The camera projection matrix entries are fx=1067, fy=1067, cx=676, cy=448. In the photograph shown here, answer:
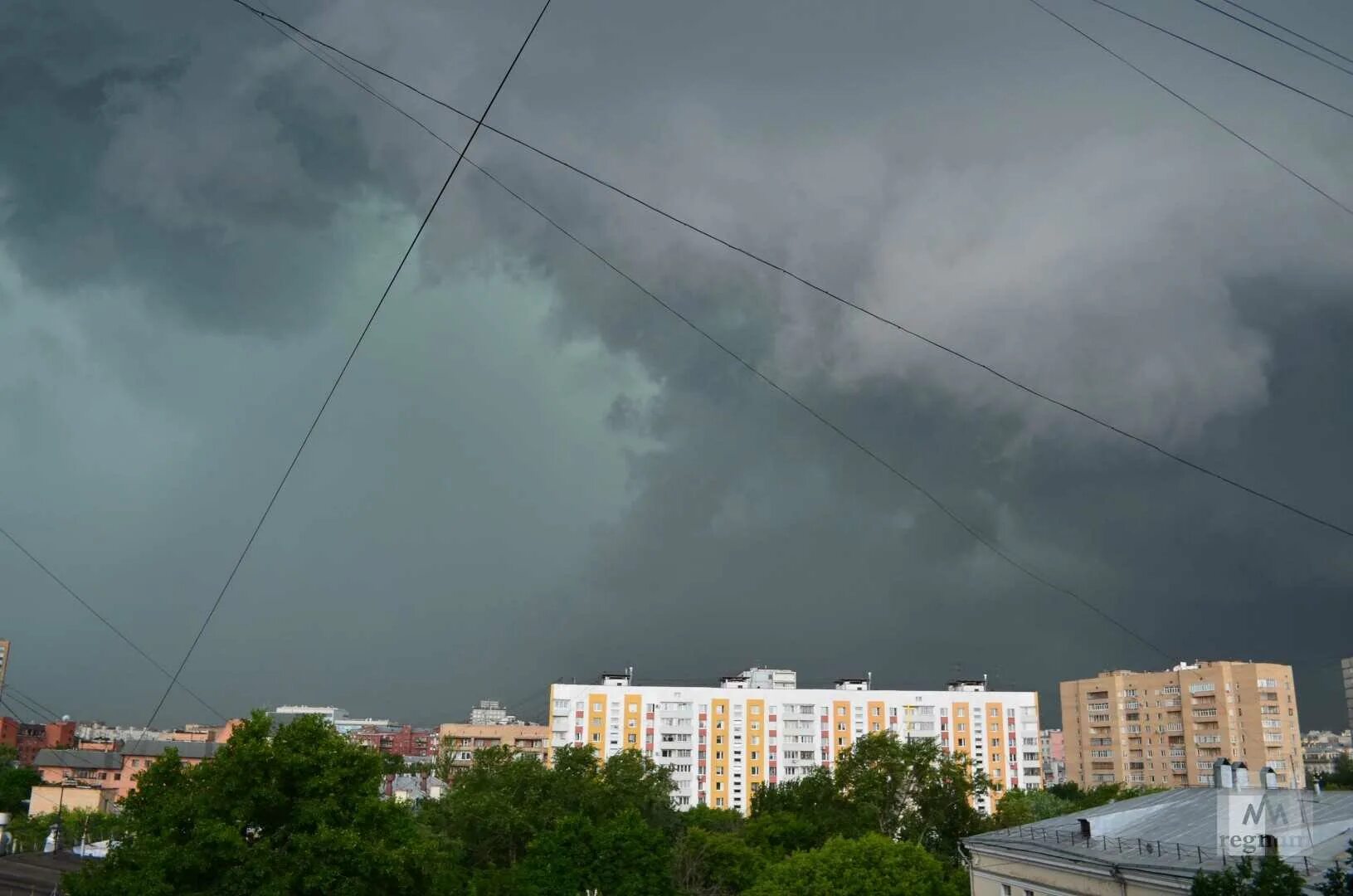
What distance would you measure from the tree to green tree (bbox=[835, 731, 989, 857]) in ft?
225

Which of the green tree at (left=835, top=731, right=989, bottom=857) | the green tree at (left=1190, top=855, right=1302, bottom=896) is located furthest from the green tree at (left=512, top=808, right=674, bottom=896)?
the green tree at (left=1190, top=855, right=1302, bottom=896)

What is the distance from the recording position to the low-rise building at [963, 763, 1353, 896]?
18.2 metres

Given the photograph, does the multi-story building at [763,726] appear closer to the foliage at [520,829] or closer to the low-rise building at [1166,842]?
the foliage at [520,829]

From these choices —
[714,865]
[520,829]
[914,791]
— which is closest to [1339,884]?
[714,865]

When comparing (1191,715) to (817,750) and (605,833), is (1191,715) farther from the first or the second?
(605,833)

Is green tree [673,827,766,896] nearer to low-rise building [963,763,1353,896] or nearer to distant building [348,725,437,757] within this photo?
low-rise building [963,763,1353,896]

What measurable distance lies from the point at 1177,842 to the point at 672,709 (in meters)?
84.9

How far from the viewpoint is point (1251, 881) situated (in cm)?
1583

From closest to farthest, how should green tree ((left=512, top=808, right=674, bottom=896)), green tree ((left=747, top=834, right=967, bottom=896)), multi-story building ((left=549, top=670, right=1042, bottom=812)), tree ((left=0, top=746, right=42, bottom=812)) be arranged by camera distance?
green tree ((left=747, top=834, right=967, bottom=896)), green tree ((left=512, top=808, right=674, bottom=896)), tree ((left=0, top=746, right=42, bottom=812)), multi-story building ((left=549, top=670, right=1042, bottom=812))

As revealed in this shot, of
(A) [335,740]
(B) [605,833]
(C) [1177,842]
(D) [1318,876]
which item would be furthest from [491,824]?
(D) [1318,876]

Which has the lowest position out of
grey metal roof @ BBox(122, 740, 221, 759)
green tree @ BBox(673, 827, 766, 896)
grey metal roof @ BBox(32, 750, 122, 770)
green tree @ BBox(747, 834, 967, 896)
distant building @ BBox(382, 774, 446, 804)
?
green tree @ BBox(673, 827, 766, 896)

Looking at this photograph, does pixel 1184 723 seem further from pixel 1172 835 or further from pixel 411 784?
pixel 1172 835

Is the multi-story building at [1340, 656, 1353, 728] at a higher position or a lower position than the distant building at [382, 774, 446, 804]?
higher

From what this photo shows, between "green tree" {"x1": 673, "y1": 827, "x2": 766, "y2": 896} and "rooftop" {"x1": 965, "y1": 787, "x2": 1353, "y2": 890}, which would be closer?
"rooftop" {"x1": 965, "y1": 787, "x2": 1353, "y2": 890}
